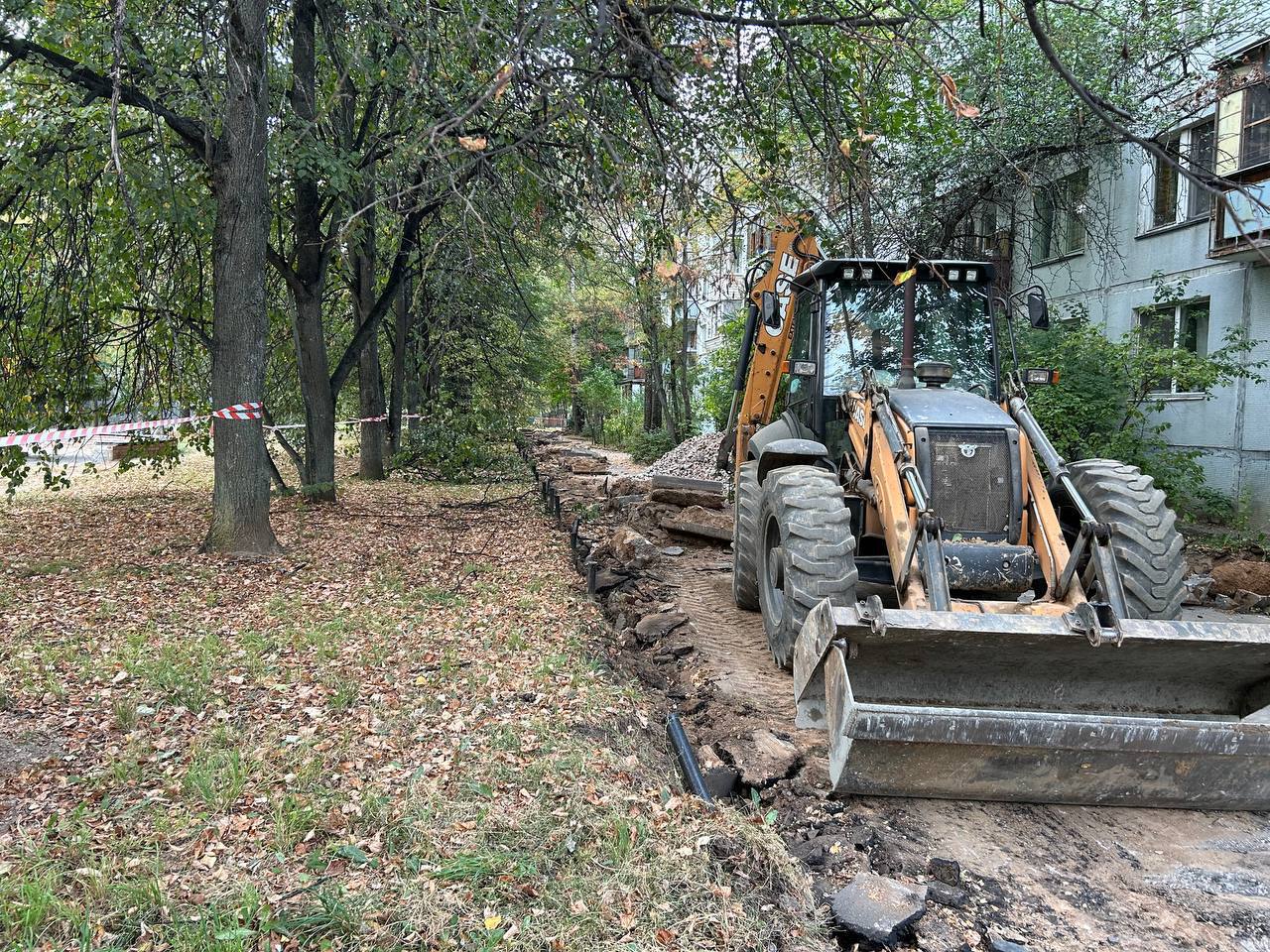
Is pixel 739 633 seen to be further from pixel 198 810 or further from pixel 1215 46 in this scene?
pixel 1215 46

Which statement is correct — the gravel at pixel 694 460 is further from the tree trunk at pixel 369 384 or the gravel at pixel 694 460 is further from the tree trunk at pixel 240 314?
the tree trunk at pixel 240 314

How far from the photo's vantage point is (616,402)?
4000 centimetres

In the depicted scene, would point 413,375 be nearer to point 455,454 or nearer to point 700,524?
point 455,454

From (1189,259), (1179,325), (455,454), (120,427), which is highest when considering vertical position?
(1189,259)

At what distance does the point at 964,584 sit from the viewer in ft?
16.3

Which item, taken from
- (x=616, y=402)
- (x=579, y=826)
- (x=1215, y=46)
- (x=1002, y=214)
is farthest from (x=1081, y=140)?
(x=616, y=402)

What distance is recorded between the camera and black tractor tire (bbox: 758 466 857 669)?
199 inches

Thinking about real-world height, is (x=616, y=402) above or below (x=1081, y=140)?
below

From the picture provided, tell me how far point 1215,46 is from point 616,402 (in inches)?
1144

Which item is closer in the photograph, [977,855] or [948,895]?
[948,895]

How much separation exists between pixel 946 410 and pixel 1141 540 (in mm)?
1300

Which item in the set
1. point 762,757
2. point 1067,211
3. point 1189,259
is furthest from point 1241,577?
point 1067,211

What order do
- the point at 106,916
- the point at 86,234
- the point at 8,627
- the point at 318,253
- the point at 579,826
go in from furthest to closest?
the point at 318,253 < the point at 86,234 < the point at 8,627 < the point at 579,826 < the point at 106,916

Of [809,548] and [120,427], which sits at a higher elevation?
[120,427]
